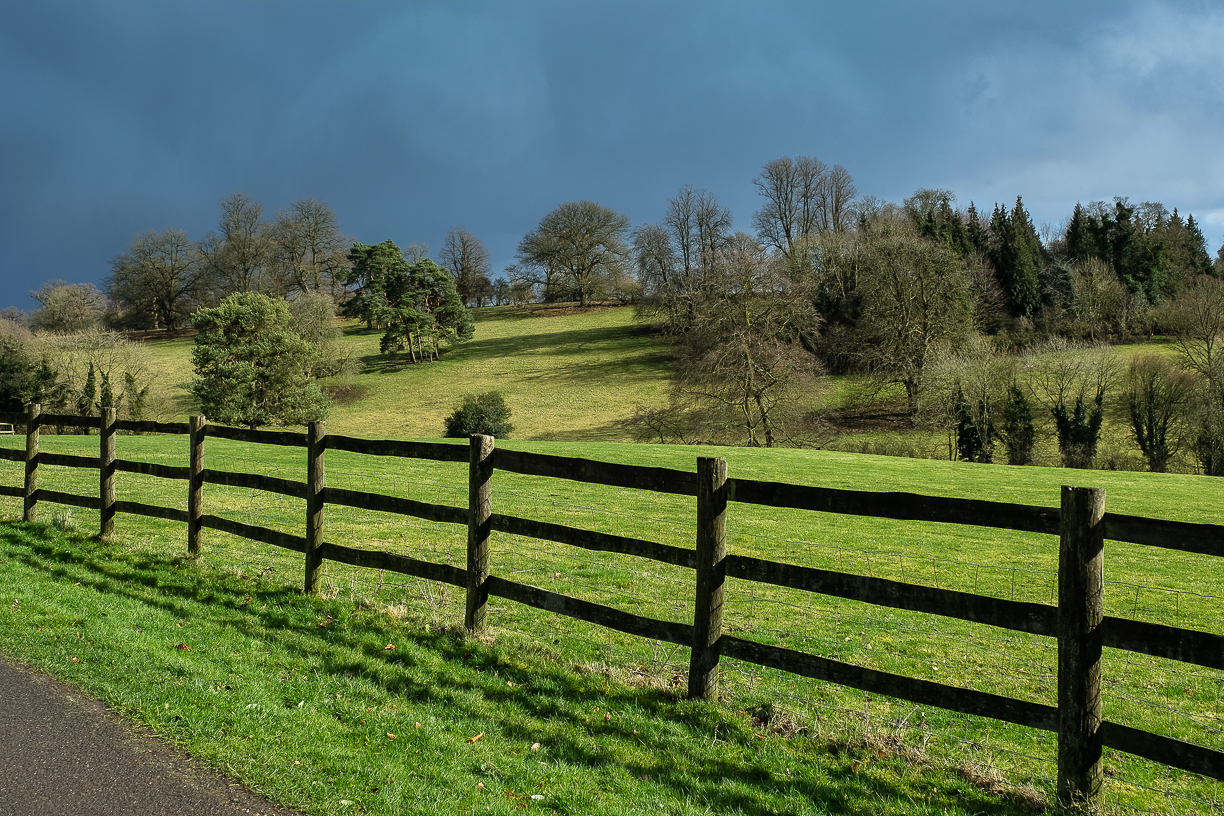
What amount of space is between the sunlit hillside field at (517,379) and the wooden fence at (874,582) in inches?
1558

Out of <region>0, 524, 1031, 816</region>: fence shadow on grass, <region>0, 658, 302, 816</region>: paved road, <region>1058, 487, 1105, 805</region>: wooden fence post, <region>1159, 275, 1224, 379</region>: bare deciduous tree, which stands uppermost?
<region>1159, 275, 1224, 379</region>: bare deciduous tree

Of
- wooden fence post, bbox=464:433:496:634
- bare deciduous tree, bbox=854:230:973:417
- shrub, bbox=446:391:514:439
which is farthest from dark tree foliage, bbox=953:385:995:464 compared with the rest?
wooden fence post, bbox=464:433:496:634

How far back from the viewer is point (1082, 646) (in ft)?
12.9

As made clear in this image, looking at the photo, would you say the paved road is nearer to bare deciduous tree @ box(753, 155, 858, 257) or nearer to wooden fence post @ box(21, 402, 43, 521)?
wooden fence post @ box(21, 402, 43, 521)

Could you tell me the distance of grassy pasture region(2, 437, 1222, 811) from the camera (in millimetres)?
5477

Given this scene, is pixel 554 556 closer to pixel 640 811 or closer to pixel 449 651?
pixel 449 651

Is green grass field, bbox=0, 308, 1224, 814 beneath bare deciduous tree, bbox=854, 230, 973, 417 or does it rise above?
beneath

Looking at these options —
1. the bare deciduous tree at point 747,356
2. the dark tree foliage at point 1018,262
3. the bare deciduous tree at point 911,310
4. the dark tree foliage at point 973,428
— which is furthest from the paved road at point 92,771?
the dark tree foliage at point 1018,262

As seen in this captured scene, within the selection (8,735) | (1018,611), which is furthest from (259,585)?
(1018,611)

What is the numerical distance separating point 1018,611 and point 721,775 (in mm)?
1957

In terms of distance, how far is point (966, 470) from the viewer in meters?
30.1

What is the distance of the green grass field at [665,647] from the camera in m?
4.27

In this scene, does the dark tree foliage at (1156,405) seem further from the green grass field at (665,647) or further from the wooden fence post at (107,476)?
the wooden fence post at (107,476)

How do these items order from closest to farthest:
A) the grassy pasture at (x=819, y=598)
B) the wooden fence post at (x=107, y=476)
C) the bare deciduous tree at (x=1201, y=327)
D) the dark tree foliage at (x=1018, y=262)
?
the grassy pasture at (x=819, y=598) → the wooden fence post at (x=107, y=476) → the bare deciduous tree at (x=1201, y=327) → the dark tree foliage at (x=1018, y=262)
